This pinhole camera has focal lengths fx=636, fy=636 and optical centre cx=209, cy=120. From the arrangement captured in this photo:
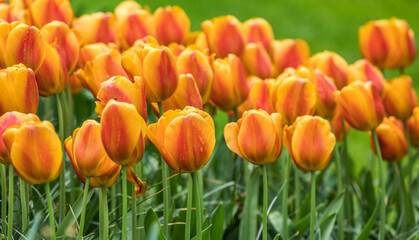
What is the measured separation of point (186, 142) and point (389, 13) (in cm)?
624

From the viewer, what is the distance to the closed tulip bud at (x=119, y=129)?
0.97 metres

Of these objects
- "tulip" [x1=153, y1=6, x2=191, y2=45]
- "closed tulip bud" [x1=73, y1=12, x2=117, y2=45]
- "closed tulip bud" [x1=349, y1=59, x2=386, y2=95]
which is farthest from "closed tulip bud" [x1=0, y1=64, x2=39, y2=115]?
"closed tulip bud" [x1=349, y1=59, x2=386, y2=95]

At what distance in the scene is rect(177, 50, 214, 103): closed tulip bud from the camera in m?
1.33

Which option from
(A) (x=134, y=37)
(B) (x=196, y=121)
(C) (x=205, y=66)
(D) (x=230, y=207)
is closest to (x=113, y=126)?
(B) (x=196, y=121)

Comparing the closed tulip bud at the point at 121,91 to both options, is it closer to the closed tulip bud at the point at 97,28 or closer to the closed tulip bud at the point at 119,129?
the closed tulip bud at the point at 119,129

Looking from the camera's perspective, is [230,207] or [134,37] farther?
[134,37]

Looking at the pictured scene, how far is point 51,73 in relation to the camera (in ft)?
4.09

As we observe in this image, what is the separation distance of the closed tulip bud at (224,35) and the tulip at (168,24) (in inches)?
3.8

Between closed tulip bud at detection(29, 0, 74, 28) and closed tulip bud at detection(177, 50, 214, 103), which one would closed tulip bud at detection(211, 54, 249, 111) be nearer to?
closed tulip bud at detection(177, 50, 214, 103)

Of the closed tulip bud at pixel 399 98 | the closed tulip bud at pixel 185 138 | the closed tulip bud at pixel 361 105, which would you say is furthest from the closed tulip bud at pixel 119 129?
the closed tulip bud at pixel 399 98

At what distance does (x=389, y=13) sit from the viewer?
6.83 meters

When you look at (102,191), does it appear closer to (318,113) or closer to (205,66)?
(205,66)

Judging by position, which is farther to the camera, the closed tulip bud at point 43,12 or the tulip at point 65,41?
the closed tulip bud at point 43,12

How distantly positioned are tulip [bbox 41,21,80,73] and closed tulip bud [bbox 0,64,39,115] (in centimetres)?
30
